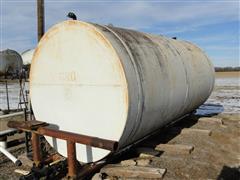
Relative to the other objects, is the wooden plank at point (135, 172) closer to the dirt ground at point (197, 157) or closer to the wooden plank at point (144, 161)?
the dirt ground at point (197, 157)

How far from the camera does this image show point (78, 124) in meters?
4.75

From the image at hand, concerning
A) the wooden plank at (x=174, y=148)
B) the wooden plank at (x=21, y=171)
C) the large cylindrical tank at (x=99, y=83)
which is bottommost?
the wooden plank at (x=21, y=171)

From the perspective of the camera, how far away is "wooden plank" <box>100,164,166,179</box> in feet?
14.8

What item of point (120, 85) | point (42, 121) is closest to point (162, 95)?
point (120, 85)

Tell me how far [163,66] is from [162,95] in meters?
0.57

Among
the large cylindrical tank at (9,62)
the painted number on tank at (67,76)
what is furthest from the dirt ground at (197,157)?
the large cylindrical tank at (9,62)

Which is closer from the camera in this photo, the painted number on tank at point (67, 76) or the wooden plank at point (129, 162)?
the painted number on tank at point (67, 76)

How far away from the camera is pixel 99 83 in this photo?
441cm

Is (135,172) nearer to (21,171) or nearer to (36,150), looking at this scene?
(36,150)

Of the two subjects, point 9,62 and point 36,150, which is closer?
point 36,150

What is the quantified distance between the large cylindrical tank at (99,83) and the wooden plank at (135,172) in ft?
0.90

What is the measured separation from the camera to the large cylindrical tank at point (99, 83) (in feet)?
14.0

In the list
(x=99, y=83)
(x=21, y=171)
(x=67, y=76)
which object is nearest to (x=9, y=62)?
(x=21, y=171)

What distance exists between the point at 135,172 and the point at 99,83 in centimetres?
142
